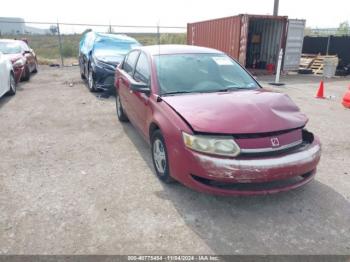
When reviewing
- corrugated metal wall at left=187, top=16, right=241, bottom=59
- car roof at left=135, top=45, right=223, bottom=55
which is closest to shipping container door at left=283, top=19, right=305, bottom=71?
corrugated metal wall at left=187, top=16, right=241, bottom=59

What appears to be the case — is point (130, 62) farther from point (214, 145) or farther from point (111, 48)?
point (111, 48)

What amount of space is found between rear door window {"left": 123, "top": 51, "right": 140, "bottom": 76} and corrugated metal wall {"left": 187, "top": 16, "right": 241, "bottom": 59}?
29.9 ft

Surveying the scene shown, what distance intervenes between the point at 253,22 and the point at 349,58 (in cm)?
534

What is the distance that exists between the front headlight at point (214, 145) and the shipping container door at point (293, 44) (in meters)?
12.8

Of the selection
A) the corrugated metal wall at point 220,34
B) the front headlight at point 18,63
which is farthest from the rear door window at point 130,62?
the corrugated metal wall at point 220,34

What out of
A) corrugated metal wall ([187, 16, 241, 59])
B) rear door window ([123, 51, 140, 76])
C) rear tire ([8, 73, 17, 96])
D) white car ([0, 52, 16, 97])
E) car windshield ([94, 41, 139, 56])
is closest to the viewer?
rear door window ([123, 51, 140, 76])

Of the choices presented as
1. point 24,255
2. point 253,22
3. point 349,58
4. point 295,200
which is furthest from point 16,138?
point 349,58

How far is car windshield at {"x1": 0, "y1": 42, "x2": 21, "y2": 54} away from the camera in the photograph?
34.9 ft

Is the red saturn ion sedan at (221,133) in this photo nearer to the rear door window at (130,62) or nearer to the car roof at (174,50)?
the car roof at (174,50)

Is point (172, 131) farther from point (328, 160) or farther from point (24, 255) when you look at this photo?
point (328, 160)

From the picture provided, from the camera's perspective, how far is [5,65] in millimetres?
8125

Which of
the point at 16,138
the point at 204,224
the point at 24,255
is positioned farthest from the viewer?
the point at 16,138

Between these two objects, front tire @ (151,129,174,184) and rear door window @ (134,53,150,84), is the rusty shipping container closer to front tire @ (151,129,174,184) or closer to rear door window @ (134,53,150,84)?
rear door window @ (134,53,150,84)

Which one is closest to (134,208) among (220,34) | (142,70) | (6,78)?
(142,70)
